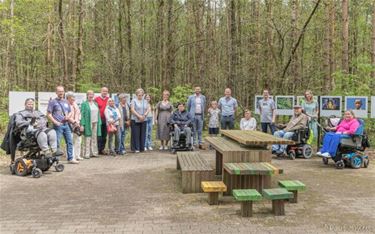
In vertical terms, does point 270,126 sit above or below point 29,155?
above

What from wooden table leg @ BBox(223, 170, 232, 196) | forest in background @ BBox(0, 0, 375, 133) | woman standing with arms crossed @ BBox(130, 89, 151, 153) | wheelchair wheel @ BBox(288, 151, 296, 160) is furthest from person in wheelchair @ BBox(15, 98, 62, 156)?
forest in background @ BBox(0, 0, 375, 133)

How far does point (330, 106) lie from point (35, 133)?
26.4 feet

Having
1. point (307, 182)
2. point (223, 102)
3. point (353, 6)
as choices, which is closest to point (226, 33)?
point (353, 6)

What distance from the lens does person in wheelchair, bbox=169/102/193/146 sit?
10.9 m

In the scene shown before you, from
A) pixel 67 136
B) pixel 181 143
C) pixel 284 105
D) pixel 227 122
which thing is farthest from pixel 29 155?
pixel 284 105

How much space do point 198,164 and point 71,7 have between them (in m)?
18.7

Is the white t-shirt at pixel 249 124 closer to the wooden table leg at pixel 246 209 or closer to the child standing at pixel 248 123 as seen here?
the child standing at pixel 248 123

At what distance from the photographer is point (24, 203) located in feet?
19.1

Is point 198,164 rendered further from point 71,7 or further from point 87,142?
point 71,7

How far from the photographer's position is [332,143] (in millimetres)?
8812

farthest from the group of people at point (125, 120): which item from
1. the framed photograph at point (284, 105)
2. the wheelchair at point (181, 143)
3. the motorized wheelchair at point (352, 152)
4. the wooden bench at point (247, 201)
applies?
the wooden bench at point (247, 201)

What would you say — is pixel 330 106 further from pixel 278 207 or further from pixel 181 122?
pixel 278 207

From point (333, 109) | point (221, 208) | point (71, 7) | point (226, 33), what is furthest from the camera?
point (226, 33)

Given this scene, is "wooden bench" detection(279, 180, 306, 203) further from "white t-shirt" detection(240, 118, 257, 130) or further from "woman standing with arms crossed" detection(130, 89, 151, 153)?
"woman standing with arms crossed" detection(130, 89, 151, 153)
